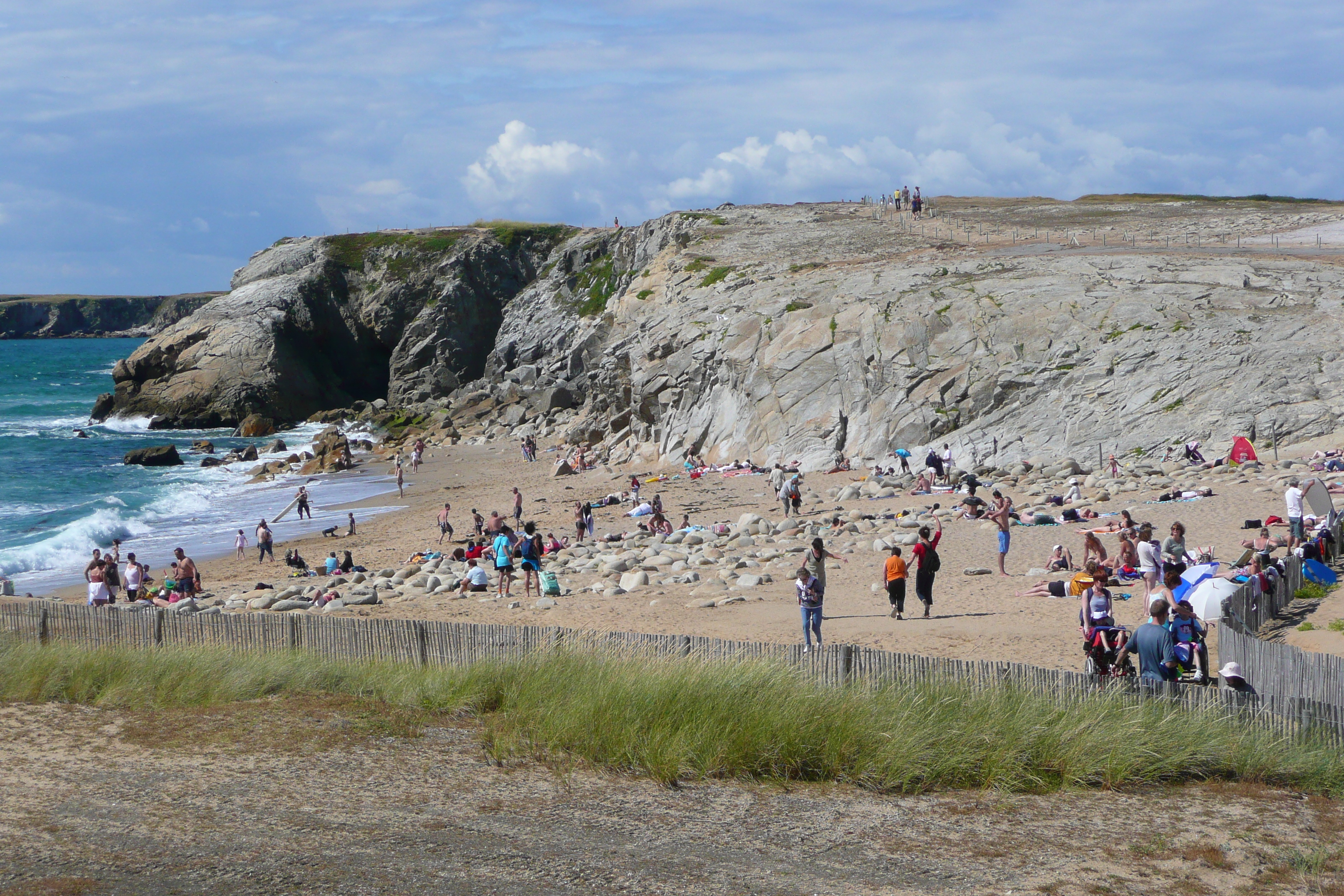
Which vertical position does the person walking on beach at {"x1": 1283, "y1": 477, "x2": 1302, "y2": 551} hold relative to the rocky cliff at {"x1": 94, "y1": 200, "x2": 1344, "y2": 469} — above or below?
below

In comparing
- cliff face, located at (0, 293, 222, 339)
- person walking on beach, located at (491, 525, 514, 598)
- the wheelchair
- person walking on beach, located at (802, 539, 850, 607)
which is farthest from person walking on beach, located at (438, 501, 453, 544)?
cliff face, located at (0, 293, 222, 339)

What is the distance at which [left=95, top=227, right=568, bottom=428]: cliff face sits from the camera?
2422 inches

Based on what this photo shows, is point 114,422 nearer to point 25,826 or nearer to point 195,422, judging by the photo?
point 195,422

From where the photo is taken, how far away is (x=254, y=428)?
56719 mm

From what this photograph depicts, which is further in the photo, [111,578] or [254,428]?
[254,428]

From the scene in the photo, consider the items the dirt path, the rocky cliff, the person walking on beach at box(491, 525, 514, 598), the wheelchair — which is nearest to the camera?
the dirt path

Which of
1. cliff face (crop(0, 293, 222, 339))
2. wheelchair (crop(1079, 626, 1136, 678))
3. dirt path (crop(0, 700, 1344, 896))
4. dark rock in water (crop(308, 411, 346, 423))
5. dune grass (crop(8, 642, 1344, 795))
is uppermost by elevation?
cliff face (crop(0, 293, 222, 339))

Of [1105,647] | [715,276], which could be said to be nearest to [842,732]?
[1105,647]

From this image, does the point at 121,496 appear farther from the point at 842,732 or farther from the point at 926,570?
the point at 842,732

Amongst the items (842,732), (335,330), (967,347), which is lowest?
(842,732)

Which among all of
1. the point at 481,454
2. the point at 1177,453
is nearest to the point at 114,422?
the point at 481,454

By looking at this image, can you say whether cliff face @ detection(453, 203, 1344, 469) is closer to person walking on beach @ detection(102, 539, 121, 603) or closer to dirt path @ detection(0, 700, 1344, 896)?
person walking on beach @ detection(102, 539, 121, 603)

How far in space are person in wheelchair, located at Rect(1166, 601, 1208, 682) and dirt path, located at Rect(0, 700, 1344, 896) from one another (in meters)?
1.90

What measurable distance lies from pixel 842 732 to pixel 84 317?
221030 millimetres
